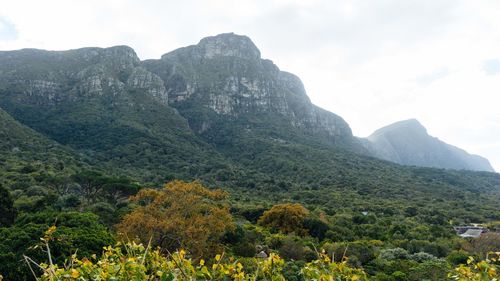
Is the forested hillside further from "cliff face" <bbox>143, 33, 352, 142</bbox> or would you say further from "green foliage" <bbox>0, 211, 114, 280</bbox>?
"cliff face" <bbox>143, 33, 352, 142</bbox>

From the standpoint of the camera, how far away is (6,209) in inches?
1052

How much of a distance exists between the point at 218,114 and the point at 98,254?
118 metres

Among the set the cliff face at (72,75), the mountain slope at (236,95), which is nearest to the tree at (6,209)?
the cliff face at (72,75)

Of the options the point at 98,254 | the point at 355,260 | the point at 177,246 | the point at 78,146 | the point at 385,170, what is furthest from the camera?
the point at 385,170

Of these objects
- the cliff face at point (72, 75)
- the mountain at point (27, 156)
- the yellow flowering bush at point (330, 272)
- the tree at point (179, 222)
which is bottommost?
the mountain at point (27, 156)

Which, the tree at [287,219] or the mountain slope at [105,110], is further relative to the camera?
the mountain slope at [105,110]

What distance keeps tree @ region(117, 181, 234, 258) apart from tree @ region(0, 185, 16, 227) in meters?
11.2

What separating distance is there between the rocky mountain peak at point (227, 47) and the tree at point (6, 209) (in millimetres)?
145655

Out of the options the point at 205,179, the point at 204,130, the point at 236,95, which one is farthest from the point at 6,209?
the point at 236,95

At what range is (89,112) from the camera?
10144cm

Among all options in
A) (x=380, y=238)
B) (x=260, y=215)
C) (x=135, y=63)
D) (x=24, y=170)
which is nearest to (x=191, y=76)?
(x=135, y=63)

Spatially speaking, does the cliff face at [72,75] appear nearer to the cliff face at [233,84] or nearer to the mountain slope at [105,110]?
the mountain slope at [105,110]

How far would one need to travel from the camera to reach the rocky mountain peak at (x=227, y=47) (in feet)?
554

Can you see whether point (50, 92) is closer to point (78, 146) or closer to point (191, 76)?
point (78, 146)
